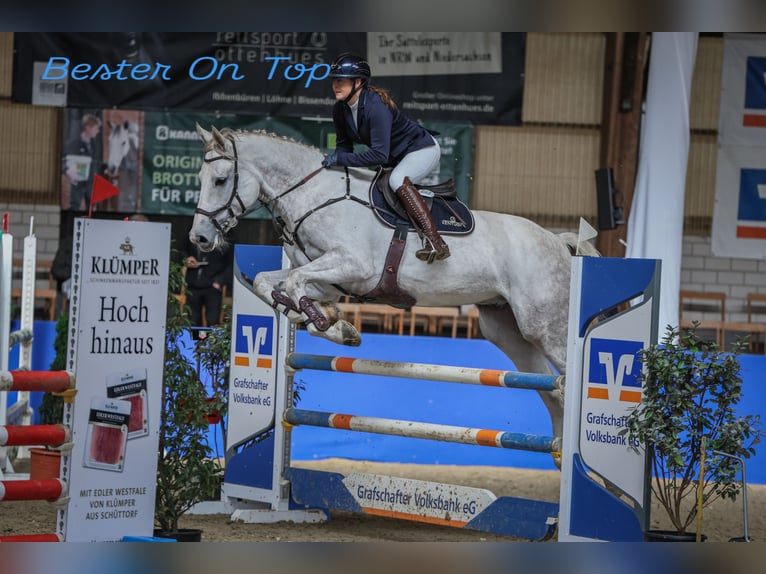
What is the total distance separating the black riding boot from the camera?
4.27 metres

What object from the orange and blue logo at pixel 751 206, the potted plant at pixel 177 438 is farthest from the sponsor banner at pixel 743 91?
the potted plant at pixel 177 438

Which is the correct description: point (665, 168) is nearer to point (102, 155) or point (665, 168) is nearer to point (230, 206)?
point (230, 206)

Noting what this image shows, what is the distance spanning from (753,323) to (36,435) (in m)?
9.03

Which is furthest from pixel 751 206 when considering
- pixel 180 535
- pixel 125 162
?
A: pixel 180 535

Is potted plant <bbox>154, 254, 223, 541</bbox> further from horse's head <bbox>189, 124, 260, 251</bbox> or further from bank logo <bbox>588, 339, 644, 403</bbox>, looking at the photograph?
bank logo <bbox>588, 339, 644, 403</bbox>

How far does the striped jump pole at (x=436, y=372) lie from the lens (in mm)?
3980

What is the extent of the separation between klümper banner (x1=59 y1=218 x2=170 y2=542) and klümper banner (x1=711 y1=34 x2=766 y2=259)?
7851 mm

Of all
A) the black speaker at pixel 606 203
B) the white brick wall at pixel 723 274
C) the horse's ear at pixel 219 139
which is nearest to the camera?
the horse's ear at pixel 219 139

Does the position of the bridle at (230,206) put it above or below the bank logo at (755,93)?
below

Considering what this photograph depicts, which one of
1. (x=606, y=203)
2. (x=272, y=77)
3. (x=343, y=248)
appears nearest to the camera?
(x=343, y=248)

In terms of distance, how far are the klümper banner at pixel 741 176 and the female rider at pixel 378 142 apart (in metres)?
6.49

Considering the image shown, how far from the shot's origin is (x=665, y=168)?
25.7ft

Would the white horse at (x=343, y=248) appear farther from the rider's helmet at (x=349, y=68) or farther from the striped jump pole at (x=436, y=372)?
the rider's helmet at (x=349, y=68)
